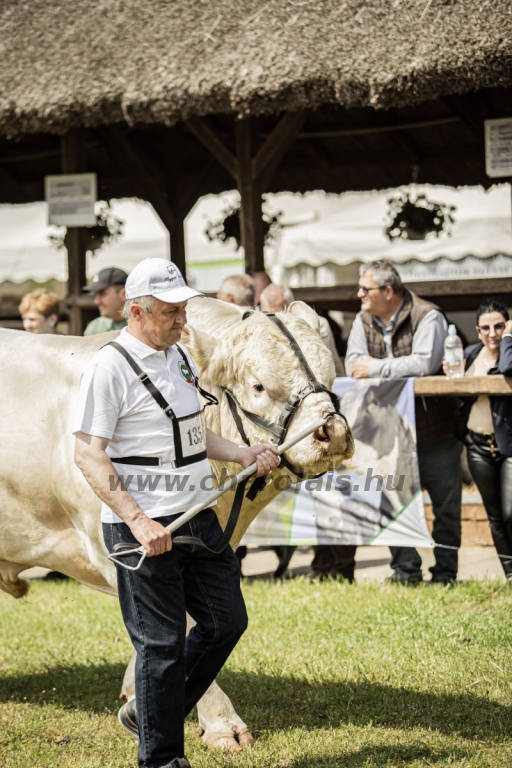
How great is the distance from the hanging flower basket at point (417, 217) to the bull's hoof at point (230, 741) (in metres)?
7.67

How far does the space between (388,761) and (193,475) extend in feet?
4.85

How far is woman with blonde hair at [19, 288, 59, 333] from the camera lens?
7.94 metres

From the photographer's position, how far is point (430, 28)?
7602 mm

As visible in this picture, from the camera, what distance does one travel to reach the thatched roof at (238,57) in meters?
7.42

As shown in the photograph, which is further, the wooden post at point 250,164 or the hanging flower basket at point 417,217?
the hanging flower basket at point 417,217

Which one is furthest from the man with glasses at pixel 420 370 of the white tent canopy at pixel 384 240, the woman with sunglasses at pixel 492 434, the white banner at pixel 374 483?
the white tent canopy at pixel 384 240

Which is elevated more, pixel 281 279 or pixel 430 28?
pixel 430 28

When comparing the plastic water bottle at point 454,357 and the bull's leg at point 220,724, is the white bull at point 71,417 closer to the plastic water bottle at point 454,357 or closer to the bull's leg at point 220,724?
the bull's leg at point 220,724

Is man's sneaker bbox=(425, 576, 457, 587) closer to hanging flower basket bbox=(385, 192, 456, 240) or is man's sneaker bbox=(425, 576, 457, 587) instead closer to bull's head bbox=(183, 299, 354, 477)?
bull's head bbox=(183, 299, 354, 477)

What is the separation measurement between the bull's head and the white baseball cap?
0.75 metres

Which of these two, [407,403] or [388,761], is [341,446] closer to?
[388,761]

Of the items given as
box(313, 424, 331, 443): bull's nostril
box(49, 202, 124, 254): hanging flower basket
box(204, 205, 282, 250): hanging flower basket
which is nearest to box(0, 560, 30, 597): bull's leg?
box(313, 424, 331, 443): bull's nostril

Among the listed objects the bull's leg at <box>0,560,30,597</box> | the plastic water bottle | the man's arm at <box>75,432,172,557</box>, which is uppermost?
the plastic water bottle

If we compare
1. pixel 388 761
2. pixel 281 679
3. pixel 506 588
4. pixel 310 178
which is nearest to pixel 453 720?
pixel 388 761
